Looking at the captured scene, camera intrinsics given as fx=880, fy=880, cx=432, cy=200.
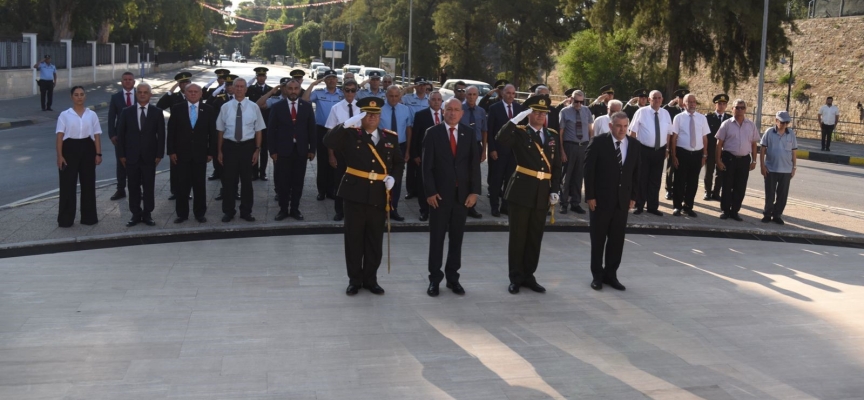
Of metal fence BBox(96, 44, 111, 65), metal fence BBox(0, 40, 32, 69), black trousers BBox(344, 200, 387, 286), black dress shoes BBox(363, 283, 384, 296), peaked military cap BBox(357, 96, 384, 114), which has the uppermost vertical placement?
metal fence BBox(96, 44, 111, 65)

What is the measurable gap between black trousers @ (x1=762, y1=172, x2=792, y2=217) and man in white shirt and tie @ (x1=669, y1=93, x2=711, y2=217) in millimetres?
1029

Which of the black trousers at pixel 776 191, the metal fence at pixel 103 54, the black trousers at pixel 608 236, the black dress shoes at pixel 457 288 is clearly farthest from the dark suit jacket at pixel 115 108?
the metal fence at pixel 103 54

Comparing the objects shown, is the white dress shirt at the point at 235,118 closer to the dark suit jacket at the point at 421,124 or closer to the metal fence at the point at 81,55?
the dark suit jacket at the point at 421,124

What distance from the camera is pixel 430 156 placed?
862 cm

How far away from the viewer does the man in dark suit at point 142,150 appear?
11.5m

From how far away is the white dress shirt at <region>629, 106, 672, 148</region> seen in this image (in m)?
13.0

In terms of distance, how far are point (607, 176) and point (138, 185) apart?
6180 millimetres

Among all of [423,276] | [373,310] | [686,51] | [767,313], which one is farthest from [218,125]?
[686,51]

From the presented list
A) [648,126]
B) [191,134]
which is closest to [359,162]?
[191,134]

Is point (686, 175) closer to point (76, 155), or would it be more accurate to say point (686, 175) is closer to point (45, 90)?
point (76, 155)

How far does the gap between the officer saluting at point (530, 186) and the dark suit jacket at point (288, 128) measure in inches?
162

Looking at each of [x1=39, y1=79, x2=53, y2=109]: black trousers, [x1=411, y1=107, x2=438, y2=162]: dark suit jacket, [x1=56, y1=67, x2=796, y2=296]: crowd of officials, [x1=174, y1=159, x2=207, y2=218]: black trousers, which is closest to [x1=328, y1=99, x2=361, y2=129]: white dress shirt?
[x1=56, y1=67, x2=796, y2=296]: crowd of officials

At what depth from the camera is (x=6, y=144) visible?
20.9m

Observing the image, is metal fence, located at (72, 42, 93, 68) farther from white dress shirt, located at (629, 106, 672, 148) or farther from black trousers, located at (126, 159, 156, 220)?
white dress shirt, located at (629, 106, 672, 148)
